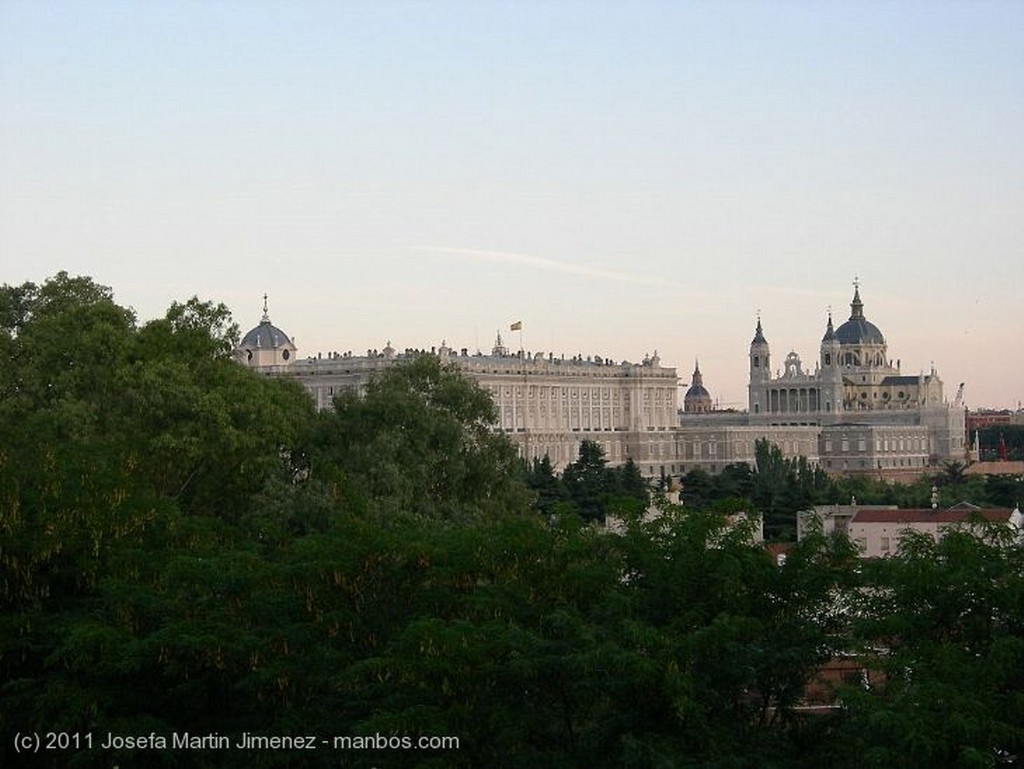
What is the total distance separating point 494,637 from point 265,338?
97.3 metres

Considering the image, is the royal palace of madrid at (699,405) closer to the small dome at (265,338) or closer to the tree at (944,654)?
the small dome at (265,338)

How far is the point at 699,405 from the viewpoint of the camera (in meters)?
191

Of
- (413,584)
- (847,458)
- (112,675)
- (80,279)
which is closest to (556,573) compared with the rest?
(413,584)

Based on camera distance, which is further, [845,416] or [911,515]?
[845,416]

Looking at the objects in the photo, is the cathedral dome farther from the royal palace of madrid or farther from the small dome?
the small dome

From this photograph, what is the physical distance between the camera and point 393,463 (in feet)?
136

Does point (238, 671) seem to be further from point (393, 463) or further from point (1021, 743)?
point (393, 463)

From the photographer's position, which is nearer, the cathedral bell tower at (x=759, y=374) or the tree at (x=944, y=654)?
the tree at (x=944, y=654)

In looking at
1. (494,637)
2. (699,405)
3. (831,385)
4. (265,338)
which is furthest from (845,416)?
(494,637)

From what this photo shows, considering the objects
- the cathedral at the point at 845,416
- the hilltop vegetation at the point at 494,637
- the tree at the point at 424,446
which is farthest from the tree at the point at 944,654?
the cathedral at the point at 845,416

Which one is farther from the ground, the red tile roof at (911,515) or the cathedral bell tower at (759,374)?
the cathedral bell tower at (759,374)

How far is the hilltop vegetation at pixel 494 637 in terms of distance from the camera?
18734 millimetres

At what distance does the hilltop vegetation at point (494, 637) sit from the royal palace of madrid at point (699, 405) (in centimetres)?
6851

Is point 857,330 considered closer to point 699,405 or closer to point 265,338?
point 699,405
